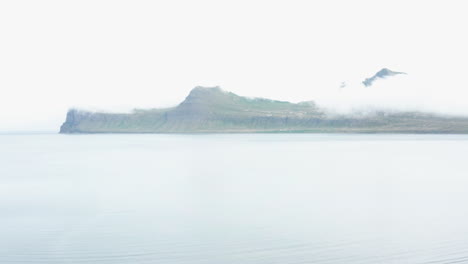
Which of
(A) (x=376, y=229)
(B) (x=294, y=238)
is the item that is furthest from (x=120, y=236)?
(A) (x=376, y=229)

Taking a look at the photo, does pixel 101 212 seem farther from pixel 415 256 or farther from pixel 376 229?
pixel 415 256

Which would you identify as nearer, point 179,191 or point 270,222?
point 270,222

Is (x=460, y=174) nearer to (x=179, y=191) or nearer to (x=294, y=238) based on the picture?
(x=179, y=191)

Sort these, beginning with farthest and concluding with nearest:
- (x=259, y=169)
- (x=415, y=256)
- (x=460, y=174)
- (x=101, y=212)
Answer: (x=259, y=169)
(x=460, y=174)
(x=101, y=212)
(x=415, y=256)

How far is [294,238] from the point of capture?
20609mm

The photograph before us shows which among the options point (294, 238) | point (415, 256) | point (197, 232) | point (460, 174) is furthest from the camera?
point (460, 174)

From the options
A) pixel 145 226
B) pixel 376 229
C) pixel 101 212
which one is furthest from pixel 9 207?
pixel 376 229

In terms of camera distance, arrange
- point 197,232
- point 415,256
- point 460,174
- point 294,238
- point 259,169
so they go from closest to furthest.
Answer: point 415,256
point 294,238
point 197,232
point 460,174
point 259,169

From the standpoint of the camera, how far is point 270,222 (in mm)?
24094

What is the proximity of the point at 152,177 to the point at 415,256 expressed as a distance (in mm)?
34920

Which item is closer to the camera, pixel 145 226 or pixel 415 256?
pixel 415 256

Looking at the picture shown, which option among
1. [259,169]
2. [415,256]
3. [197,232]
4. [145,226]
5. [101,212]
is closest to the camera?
[415,256]

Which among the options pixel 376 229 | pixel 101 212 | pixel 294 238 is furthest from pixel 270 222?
pixel 101 212

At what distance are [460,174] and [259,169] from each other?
71.8ft
